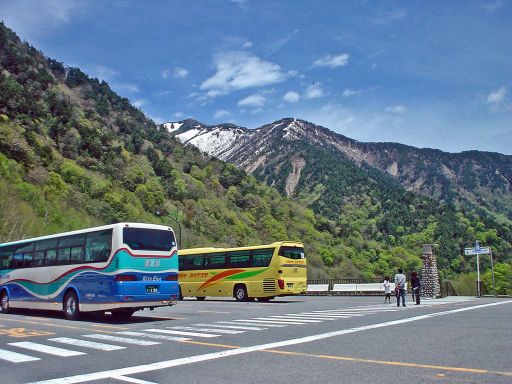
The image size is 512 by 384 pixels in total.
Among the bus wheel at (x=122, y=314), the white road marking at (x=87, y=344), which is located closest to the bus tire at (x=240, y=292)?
the bus wheel at (x=122, y=314)

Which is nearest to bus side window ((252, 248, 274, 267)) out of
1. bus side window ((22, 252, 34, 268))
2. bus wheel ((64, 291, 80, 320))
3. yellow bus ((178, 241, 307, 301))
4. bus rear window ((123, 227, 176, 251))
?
yellow bus ((178, 241, 307, 301))

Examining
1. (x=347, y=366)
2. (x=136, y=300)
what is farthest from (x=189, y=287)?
(x=347, y=366)

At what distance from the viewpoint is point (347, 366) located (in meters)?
7.69

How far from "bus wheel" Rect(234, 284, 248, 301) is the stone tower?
1032 cm

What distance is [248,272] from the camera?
27.6m

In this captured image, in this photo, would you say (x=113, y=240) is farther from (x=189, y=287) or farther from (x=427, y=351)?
(x=189, y=287)

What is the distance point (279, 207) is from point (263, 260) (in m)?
79.0

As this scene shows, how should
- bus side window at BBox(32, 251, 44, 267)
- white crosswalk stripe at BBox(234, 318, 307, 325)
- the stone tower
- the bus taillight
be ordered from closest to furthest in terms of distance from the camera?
1. white crosswalk stripe at BBox(234, 318, 307, 325)
2. the bus taillight
3. bus side window at BBox(32, 251, 44, 267)
4. the stone tower

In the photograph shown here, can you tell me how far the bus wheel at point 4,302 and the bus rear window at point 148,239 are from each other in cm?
868

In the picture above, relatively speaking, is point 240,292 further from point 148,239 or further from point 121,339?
point 121,339

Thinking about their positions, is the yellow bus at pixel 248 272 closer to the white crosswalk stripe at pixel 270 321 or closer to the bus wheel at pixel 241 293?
the bus wheel at pixel 241 293

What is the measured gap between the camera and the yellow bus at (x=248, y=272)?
26438 millimetres

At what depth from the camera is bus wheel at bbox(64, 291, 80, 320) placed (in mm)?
16484

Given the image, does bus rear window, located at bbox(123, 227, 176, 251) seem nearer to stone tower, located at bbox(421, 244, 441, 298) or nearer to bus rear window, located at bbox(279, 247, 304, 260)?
bus rear window, located at bbox(279, 247, 304, 260)
